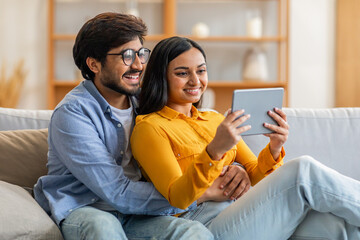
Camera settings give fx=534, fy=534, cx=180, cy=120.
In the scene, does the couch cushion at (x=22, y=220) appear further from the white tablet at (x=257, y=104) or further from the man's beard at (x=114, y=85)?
the white tablet at (x=257, y=104)

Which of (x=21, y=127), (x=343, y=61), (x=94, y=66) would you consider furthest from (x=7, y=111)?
(x=343, y=61)

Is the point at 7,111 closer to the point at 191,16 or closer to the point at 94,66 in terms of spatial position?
the point at 94,66

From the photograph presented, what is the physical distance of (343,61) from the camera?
16.6 ft

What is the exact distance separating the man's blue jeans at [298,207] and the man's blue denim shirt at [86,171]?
0.78 feet

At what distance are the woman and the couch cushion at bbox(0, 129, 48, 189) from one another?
43 centimetres

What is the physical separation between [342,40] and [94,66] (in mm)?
3731

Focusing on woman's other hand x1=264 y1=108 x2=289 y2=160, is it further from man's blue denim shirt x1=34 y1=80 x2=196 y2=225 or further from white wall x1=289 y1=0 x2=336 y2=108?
white wall x1=289 y1=0 x2=336 y2=108

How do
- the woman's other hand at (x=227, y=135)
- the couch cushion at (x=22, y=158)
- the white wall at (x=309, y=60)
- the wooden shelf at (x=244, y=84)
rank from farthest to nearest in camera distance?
the white wall at (x=309, y=60), the wooden shelf at (x=244, y=84), the couch cushion at (x=22, y=158), the woman's other hand at (x=227, y=135)

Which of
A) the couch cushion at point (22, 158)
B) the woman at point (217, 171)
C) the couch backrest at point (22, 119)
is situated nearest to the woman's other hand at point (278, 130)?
the woman at point (217, 171)

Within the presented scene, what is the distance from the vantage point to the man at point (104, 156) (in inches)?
63.9

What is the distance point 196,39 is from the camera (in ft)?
16.1

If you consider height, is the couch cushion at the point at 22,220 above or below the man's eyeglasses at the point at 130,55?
below

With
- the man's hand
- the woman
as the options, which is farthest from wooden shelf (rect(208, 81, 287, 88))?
the man's hand

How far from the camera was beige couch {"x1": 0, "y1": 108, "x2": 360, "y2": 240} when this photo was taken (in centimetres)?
196
